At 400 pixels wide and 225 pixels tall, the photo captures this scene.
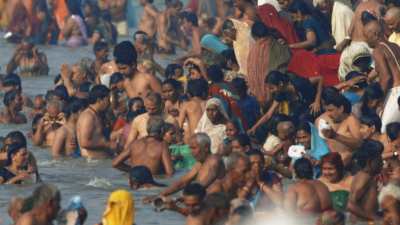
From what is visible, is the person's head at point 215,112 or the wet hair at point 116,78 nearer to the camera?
the person's head at point 215,112

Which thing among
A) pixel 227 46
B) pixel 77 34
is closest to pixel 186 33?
pixel 77 34

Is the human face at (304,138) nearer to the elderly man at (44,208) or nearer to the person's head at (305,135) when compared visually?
the person's head at (305,135)

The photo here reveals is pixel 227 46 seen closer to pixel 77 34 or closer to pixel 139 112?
pixel 139 112

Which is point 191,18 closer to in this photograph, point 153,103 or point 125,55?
point 125,55

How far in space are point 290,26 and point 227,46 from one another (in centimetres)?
80

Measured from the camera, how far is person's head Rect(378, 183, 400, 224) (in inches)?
626

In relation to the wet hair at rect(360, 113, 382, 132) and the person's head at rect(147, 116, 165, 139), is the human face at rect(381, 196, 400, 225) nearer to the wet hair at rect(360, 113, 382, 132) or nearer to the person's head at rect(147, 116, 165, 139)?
the wet hair at rect(360, 113, 382, 132)

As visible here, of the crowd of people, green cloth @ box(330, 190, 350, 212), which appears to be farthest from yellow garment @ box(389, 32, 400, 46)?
green cloth @ box(330, 190, 350, 212)

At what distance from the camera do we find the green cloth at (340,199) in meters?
17.9

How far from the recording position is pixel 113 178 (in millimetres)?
20938

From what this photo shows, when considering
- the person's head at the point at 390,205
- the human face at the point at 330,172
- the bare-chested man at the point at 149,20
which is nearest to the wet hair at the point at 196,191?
the person's head at the point at 390,205

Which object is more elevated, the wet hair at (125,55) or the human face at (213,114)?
the wet hair at (125,55)

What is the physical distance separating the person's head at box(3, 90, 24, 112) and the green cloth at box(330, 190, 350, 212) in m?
7.78

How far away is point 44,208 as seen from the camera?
15.2 metres
